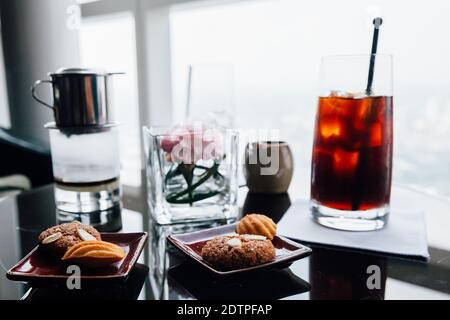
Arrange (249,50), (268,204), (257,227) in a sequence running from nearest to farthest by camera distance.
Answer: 1. (257,227)
2. (268,204)
3. (249,50)

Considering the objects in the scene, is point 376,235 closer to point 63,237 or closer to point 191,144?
point 191,144

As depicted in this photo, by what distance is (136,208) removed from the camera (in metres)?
0.79

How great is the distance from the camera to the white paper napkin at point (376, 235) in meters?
0.54

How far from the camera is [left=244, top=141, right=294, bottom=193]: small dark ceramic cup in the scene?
0.85 meters

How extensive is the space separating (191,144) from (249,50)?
156 cm

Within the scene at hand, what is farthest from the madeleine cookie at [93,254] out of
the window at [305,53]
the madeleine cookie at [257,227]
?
the window at [305,53]

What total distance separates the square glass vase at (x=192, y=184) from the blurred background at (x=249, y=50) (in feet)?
3.26

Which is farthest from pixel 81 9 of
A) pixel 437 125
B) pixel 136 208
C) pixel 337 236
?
pixel 337 236

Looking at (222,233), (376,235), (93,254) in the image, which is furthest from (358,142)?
(93,254)

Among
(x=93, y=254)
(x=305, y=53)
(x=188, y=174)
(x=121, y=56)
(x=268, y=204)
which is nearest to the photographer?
(x=93, y=254)

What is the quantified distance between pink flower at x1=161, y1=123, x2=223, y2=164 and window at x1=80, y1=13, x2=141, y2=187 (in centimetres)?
146

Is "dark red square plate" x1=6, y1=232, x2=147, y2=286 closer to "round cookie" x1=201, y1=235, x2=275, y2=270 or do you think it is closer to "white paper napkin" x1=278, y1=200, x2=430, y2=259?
"round cookie" x1=201, y1=235, x2=275, y2=270

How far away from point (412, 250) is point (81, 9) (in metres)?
2.26

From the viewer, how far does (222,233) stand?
57 cm
